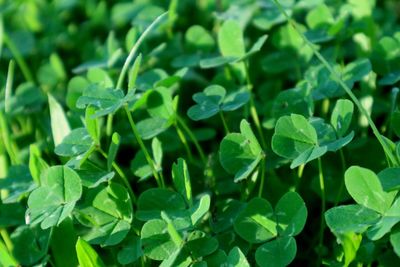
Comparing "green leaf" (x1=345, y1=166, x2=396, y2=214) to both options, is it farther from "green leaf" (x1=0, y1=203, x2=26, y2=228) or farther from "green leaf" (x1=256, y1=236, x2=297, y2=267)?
"green leaf" (x1=0, y1=203, x2=26, y2=228)

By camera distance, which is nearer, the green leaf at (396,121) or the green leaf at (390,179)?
the green leaf at (390,179)

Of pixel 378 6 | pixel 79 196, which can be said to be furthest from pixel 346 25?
pixel 79 196

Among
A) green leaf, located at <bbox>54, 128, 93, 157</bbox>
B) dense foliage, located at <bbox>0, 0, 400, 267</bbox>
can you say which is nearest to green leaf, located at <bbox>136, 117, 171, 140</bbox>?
dense foliage, located at <bbox>0, 0, 400, 267</bbox>

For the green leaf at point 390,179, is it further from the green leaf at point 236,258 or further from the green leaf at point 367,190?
the green leaf at point 236,258

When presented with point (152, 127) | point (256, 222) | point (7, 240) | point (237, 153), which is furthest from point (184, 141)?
point (7, 240)

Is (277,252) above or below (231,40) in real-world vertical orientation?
below

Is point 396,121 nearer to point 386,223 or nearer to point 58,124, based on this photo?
point 386,223

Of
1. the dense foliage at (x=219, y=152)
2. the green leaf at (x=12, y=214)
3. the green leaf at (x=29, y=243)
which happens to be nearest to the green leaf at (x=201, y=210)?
the dense foliage at (x=219, y=152)
